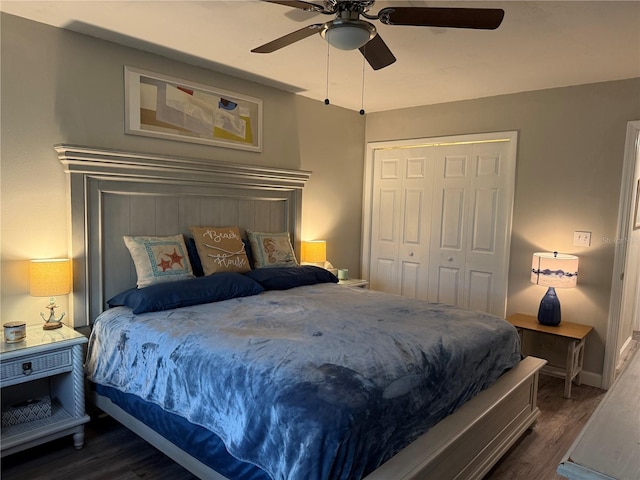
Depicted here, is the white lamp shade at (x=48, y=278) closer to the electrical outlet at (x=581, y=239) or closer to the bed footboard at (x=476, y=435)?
the bed footboard at (x=476, y=435)

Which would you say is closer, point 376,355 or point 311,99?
point 376,355

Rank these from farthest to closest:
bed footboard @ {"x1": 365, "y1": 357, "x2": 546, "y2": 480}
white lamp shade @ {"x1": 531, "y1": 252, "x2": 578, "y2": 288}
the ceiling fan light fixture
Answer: white lamp shade @ {"x1": 531, "y1": 252, "x2": 578, "y2": 288} < the ceiling fan light fixture < bed footboard @ {"x1": 365, "y1": 357, "x2": 546, "y2": 480}

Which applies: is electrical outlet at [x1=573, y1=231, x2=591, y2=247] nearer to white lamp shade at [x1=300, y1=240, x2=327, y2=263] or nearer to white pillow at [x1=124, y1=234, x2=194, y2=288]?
white lamp shade at [x1=300, y1=240, x2=327, y2=263]

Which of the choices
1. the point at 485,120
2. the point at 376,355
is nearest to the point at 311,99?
the point at 485,120

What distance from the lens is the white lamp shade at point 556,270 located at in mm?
3430

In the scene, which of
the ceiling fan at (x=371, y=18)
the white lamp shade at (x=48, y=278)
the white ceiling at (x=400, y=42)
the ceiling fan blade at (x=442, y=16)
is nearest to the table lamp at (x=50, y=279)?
the white lamp shade at (x=48, y=278)

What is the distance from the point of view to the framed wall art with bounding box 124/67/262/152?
3062 millimetres

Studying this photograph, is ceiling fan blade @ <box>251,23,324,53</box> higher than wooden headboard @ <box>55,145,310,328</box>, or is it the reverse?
ceiling fan blade @ <box>251,23,324,53</box>

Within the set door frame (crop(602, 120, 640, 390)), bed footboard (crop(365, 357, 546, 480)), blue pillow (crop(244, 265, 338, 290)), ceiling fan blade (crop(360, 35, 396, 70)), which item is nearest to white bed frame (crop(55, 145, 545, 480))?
bed footboard (crop(365, 357, 546, 480))

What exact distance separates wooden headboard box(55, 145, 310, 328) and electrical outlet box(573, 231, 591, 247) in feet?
8.69

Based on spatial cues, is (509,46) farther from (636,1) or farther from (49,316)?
(49,316)

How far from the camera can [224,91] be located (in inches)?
140

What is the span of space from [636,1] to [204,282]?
2.84m

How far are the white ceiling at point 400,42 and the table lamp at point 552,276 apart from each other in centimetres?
143
